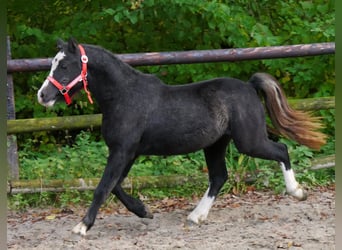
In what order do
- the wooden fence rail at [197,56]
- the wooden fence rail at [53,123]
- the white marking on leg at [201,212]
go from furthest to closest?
1. the wooden fence rail at [53,123]
2. the wooden fence rail at [197,56]
3. the white marking on leg at [201,212]

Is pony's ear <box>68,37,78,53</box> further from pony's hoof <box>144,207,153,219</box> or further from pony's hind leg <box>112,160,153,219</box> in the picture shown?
pony's hoof <box>144,207,153,219</box>

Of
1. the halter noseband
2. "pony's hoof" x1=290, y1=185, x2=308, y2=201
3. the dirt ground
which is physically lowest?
the dirt ground

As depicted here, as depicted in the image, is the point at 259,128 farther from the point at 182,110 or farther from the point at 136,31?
the point at 136,31

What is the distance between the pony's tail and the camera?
5.14 meters

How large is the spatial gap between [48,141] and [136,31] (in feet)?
6.01

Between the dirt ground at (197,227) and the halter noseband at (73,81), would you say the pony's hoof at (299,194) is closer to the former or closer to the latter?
the dirt ground at (197,227)

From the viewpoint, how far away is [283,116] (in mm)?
5215

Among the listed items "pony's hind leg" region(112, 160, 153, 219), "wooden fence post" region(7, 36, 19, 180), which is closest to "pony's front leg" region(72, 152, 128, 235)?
"pony's hind leg" region(112, 160, 153, 219)

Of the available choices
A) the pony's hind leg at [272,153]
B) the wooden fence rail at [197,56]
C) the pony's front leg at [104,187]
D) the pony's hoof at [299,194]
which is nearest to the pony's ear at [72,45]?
the pony's front leg at [104,187]

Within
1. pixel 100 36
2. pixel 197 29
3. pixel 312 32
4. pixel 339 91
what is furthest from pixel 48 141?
pixel 339 91

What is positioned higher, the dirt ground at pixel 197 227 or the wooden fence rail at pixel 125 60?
the wooden fence rail at pixel 125 60

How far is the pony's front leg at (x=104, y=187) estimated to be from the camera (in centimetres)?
459

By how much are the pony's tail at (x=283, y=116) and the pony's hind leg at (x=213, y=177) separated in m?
0.46

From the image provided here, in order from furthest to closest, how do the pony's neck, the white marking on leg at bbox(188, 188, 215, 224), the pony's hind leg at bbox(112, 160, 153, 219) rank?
the white marking on leg at bbox(188, 188, 215, 224)
the pony's hind leg at bbox(112, 160, 153, 219)
the pony's neck
